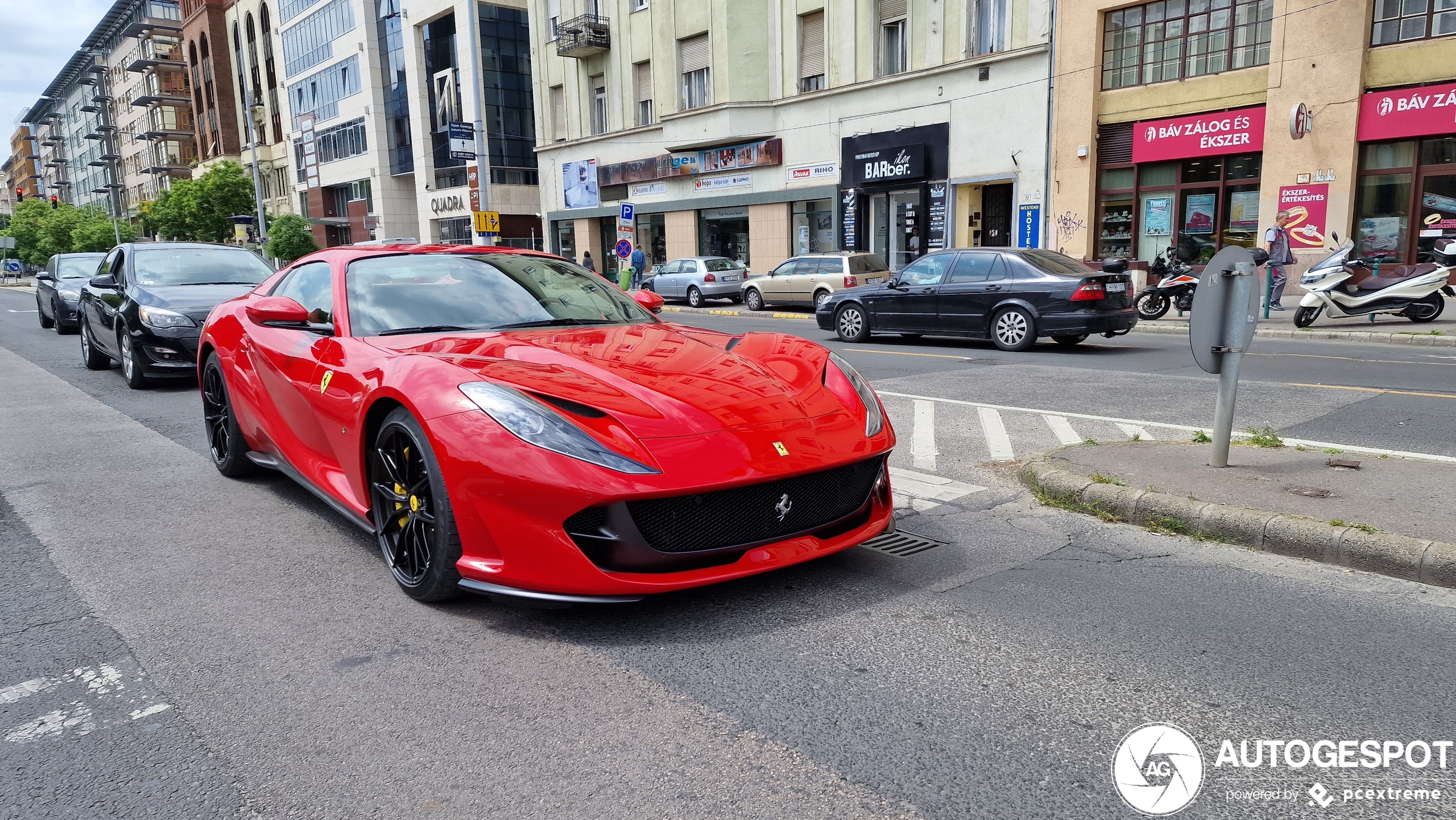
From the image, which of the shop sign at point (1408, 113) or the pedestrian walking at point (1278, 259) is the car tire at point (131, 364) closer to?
the pedestrian walking at point (1278, 259)

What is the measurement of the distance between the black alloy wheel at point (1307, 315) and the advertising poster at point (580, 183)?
28110 mm

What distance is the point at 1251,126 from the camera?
1927 cm

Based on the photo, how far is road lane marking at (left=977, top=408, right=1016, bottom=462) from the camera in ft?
21.0

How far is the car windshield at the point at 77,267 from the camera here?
1833 centimetres

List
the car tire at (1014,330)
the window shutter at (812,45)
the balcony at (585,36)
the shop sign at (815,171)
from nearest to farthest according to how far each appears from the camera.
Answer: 1. the car tire at (1014,330)
2. the window shutter at (812,45)
3. the shop sign at (815,171)
4. the balcony at (585,36)

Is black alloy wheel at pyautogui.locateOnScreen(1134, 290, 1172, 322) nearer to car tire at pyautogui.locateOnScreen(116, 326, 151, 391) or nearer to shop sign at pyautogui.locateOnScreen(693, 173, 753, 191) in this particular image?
car tire at pyautogui.locateOnScreen(116, 326, 151, 391)

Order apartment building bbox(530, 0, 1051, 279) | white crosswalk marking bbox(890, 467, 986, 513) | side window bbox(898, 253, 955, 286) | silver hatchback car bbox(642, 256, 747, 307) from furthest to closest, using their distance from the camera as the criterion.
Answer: silver hatchback car bbox(642, 256, 747, 307) < apartment building bbox(530, 0, 1051, 279) < side window bbox(898, 253, 955, 286) < white crosswalk marking bbox(890, 467, 986, 513)

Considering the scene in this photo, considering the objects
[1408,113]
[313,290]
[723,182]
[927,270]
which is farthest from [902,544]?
[723,182]

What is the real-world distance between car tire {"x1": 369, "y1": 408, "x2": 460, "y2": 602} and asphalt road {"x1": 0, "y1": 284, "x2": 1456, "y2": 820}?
0.15 m

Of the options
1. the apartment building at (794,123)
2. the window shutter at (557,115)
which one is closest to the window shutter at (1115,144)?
the apartment building at (794,123)

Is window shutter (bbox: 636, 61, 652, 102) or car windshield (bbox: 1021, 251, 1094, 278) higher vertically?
window shutter (bbox: 636, 61, 652, 102)

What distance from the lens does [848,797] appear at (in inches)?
93.5

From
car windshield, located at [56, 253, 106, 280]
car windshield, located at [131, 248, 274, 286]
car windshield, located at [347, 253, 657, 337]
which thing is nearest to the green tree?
car windshield, located at [56, 253, 106, 280]

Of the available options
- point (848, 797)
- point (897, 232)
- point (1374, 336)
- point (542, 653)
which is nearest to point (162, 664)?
point (542, 653)
